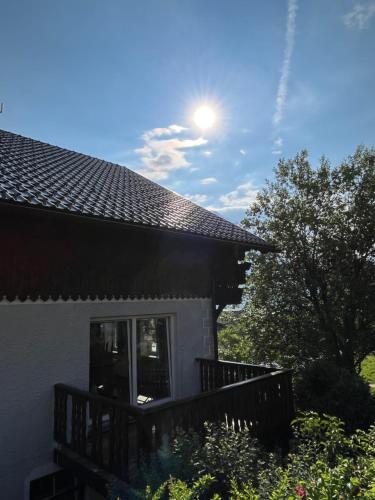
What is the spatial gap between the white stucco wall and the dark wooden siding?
27 cm

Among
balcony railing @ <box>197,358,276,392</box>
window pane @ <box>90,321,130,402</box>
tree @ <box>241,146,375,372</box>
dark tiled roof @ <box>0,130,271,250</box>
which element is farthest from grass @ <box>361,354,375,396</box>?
window pane @ <box>90,321,130,402</box>

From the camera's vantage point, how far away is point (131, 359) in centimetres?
609

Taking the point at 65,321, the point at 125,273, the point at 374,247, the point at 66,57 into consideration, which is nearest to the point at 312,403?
the point at 125,273

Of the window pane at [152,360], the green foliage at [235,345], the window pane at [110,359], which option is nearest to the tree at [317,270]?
the green foliage at [235,345]

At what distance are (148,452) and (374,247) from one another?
36.3ft

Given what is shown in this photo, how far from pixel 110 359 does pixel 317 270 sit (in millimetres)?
8979

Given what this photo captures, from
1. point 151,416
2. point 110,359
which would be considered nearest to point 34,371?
point 110,359

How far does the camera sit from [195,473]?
3100 millimetres

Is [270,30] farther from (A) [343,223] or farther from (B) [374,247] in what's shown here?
(B) [374,247]

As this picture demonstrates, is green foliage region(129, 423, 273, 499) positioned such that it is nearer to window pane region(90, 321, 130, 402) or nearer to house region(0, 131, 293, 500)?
house region(0, 131, 293, 500)

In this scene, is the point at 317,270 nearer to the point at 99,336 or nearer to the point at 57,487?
the point at 99,336

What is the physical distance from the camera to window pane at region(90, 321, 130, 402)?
5656 millimetres

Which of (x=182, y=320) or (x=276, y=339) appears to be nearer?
(x=182, y=320)

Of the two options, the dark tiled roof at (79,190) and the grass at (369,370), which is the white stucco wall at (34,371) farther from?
the grass at (369,370)
